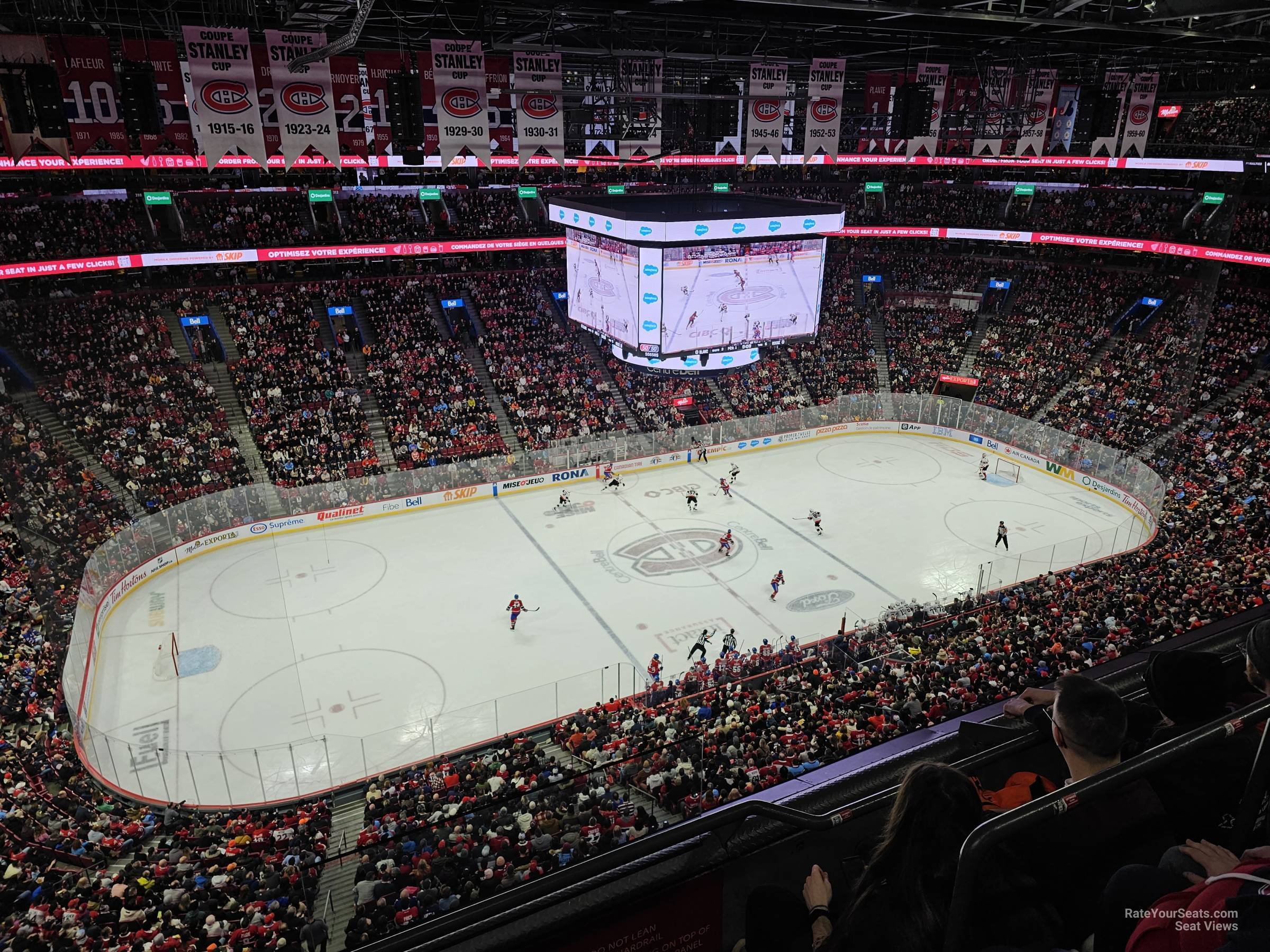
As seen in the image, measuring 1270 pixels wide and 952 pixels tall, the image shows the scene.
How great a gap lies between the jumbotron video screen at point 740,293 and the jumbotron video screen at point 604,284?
1.26 metres

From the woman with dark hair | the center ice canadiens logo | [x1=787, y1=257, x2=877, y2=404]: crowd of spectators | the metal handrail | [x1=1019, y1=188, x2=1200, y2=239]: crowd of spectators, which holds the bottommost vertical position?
the center ice canadiens logo

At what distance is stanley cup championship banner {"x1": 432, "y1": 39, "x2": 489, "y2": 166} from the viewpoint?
630 inches

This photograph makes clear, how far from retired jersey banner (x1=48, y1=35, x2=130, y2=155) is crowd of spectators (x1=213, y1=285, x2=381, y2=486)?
46.0ft

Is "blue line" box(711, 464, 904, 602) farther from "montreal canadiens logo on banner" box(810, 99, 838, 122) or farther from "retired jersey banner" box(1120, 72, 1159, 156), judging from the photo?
"retired jersey banner" box(1120, 72, 1159, 156)

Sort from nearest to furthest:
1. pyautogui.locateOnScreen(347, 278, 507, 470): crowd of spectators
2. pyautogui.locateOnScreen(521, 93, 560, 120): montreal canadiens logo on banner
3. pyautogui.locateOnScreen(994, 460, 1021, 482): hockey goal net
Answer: pyautogui.locateOnScreen(521, 93, 560, 120): montreal canadiens logo on banner
pyautogui.locateOnScreen(347, 278, 507, 470): crowd of spectators
pyautogui.locateOnScreen(994, 460, 1021, 482): hockey goal net

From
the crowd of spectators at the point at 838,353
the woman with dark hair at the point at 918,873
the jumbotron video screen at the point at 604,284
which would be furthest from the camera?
the crowd of spectators at the point at 838,353

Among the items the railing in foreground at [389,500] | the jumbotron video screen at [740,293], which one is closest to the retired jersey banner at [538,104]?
the jumbotron video screen at [740,293]

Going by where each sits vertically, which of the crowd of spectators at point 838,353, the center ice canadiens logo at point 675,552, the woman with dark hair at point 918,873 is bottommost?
the center ice canadiens logo at point 675,552

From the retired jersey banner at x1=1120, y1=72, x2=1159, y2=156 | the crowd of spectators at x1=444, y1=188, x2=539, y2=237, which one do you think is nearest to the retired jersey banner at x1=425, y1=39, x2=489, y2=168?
the retired jersey banner at x1=1120, y1=72, x2=1159, y2=156

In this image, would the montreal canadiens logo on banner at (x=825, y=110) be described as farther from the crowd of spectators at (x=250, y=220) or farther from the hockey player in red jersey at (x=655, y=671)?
the crowd of spectators at (x=250, y=220)

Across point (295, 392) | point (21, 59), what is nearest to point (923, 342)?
point (295, 392)

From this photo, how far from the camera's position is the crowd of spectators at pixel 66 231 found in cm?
2947

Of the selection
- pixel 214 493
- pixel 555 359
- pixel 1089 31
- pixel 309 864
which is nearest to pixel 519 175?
pixel 555 359

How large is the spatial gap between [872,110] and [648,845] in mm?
22872
